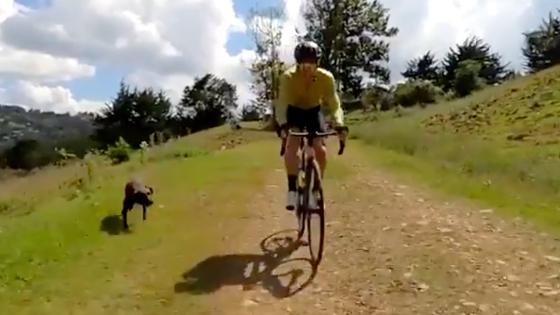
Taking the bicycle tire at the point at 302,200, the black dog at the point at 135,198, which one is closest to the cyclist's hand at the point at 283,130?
the bicycle tire at the point at 302,200

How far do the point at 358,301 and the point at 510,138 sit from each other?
17425mm

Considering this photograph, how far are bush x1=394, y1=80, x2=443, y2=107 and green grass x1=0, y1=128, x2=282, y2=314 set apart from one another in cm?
3410

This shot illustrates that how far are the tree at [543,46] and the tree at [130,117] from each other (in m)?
28.6

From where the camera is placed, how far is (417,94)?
48.2 meters

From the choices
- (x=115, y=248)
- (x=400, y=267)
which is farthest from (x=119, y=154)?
(x=400, y=267)

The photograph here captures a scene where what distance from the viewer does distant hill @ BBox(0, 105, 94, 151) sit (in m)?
72.1

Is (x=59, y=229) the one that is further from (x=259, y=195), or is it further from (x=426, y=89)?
(x=426, y=89)

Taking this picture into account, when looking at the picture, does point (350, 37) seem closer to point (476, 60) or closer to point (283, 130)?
point (476, 60)

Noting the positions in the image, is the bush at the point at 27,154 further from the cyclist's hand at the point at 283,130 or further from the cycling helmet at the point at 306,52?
the cycling helmet at the point at 306,52

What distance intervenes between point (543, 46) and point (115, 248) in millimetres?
52172

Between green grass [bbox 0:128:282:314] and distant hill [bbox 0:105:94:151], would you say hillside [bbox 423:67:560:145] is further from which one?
distant hill [bbox 0:105:94:151]

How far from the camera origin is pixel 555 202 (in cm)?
1200

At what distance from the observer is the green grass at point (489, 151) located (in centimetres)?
1274

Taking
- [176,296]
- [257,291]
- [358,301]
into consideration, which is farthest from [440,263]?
[176,296]
